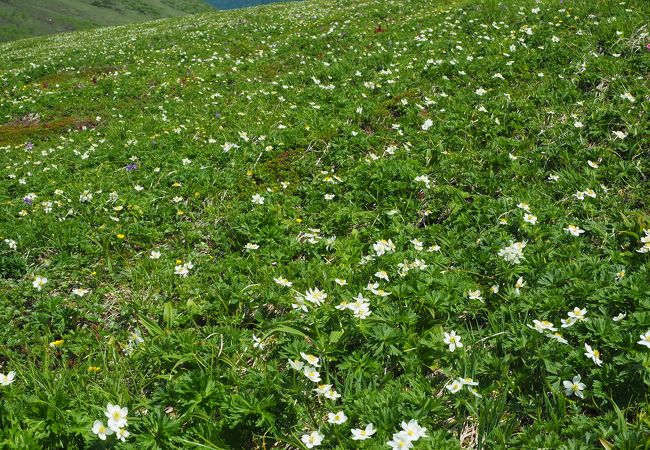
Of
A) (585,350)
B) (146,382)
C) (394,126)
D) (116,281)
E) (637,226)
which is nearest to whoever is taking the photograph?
(585,350)

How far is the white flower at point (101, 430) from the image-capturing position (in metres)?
3.35

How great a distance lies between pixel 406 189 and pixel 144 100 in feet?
37.5

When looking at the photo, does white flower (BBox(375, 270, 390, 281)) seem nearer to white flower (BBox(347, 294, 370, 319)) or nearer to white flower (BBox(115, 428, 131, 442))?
white flower (BBox(347, 294, 370, 319))

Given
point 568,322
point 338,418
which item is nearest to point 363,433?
point 338,418

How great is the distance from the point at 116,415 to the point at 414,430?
230 cm

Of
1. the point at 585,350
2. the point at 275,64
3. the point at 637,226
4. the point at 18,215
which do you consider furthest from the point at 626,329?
the point at 275,64

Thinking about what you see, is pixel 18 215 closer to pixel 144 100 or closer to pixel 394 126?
pixel 394 126

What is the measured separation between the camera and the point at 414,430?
128 inches

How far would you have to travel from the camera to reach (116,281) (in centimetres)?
596

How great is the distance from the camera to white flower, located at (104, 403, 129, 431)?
3.45m

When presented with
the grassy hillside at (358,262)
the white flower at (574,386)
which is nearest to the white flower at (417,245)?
the grassy hillside at (358,262)

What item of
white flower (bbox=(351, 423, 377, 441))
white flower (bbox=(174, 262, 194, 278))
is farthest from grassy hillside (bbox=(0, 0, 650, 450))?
white flower (bbox=(174, 262, 194, 278))

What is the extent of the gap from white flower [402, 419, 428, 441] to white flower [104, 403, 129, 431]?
2140 mm

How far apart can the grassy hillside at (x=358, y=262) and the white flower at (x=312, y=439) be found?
1.0 inches
